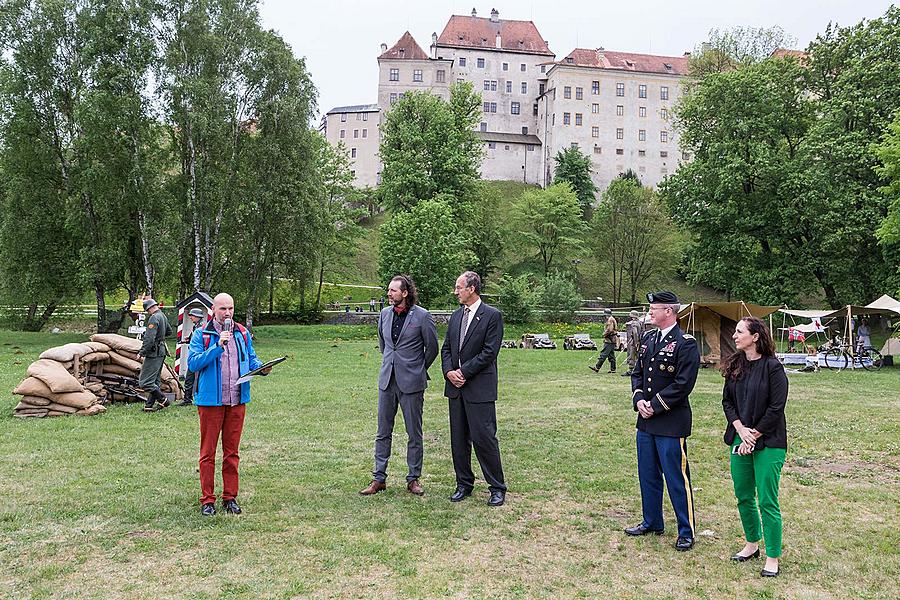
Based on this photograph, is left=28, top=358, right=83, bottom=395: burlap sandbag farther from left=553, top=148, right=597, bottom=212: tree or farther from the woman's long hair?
left=553, top=148, right=597, bottom=212: tree

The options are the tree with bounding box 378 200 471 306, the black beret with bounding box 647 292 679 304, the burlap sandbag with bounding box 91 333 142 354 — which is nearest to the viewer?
Answer: the black beret with bounding box 647 292 679 304

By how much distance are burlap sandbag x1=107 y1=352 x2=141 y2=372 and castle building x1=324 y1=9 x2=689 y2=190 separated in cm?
7416

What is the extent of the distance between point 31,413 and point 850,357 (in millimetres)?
24778

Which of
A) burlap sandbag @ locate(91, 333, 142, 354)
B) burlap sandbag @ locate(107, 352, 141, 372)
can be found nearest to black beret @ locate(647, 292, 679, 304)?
burlap sandbag @ locate(107, 352, 141, 372)

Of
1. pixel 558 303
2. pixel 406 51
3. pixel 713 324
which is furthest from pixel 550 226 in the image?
pixel 406 51

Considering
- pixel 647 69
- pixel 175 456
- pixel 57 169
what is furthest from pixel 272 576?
pixel 647 69

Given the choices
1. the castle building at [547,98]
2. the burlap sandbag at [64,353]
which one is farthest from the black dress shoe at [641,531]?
the castle building at [547,98]

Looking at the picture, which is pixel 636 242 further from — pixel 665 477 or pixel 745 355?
pixel 745 355

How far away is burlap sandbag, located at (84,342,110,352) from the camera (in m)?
12.5

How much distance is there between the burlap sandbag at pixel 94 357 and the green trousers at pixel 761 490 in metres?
10.8

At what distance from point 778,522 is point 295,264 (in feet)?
98.4

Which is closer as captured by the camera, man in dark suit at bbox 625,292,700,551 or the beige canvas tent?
man in dark suit at bbox 625,292,700,551

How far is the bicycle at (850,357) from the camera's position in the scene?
24.2m

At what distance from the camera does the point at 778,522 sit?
5.12 metres
